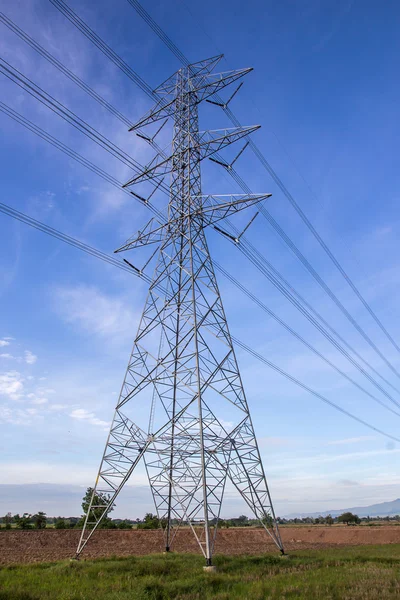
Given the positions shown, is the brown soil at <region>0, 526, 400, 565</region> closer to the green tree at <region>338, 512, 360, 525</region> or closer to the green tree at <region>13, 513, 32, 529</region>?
the green tree at <region>13, 513, 32, 529</region>

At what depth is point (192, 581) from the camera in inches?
572

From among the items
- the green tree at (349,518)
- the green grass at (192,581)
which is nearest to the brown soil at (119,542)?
the green grass at (192,581)

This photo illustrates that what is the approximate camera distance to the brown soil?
79.5 feet

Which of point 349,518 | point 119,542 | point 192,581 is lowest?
point 192,581

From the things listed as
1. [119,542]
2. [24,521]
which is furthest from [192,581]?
[24,521]

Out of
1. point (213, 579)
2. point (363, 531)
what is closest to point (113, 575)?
point (213, 579)

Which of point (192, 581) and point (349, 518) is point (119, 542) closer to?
point (192, 581)

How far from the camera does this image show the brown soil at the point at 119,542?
24225 mm

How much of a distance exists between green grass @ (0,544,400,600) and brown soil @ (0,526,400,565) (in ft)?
19.5

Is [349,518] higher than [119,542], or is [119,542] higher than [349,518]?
[349,518]

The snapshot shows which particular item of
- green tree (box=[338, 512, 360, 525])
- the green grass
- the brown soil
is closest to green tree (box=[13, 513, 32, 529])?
the brown soil

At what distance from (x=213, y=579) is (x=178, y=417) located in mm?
7062

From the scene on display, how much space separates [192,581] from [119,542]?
74.8 feet

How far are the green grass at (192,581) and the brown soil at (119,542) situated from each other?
19.5 feet
